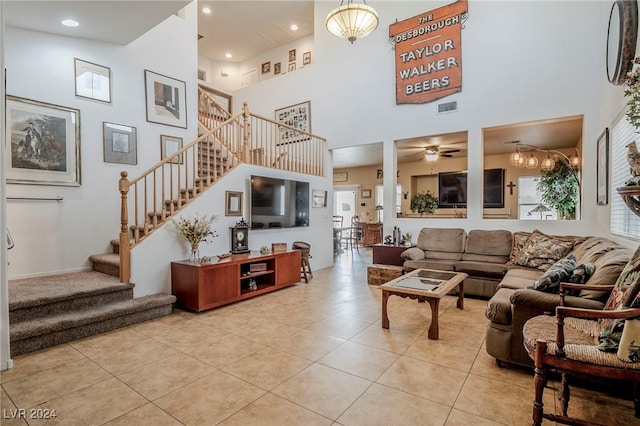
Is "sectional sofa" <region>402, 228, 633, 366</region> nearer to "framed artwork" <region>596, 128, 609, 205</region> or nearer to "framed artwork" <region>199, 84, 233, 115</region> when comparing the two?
"framed artwork" <region>596, 128, 609, 205</region>

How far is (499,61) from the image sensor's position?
17.2ft

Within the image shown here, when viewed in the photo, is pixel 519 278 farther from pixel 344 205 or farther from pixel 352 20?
pixel 344 205

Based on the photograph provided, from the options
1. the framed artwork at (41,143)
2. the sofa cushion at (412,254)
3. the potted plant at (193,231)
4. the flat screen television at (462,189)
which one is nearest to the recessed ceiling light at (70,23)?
the framed artwork at (41,143)

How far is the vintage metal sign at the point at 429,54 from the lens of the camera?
5.60m

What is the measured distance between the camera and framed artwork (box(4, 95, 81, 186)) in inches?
151

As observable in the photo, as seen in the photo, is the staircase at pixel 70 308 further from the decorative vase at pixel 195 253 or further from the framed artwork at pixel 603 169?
the framed artwork at pixel 603 169

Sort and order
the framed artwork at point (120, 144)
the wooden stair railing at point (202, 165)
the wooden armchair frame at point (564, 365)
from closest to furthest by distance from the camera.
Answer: the wooden armchair frame at point (564, 365), the wooden stair railing at point (202, 165), the framed artwork at point (120, 144)

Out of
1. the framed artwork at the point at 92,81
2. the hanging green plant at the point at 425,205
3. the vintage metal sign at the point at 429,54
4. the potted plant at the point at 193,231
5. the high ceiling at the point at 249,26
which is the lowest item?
the potted plant at the point at 193,231

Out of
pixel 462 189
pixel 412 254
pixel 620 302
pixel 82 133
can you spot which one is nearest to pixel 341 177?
pixel 462 189

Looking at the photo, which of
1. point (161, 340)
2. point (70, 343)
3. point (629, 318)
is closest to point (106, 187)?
point (70, 343)

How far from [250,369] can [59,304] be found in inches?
88.6

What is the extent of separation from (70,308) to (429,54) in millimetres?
6730

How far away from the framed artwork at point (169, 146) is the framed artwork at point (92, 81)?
97 centimetres

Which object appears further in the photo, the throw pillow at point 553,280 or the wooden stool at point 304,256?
the wooden stool at point 304,256
